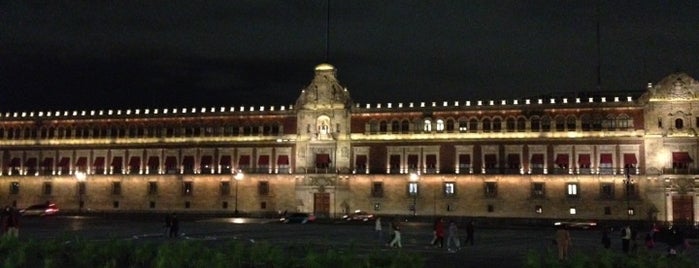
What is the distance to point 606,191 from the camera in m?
64.4

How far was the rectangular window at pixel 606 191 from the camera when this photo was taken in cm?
6425

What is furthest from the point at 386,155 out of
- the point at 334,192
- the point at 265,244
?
the point at 265,244

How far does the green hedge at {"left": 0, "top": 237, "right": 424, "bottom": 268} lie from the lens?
70.4 feet

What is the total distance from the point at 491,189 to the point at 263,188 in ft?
72.0

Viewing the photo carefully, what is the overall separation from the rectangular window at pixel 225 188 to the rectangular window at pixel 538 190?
95.9 ft

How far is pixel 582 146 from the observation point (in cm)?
6562

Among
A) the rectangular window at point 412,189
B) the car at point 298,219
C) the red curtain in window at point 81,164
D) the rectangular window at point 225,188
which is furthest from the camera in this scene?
the red curtain in window at point 81,164

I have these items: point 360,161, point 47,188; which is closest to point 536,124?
point 360,161

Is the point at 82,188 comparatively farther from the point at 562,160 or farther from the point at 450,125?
the point at 562,160

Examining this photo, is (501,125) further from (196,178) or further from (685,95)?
(196,178)

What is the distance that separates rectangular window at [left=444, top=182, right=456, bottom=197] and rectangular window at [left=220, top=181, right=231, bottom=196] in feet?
70.3

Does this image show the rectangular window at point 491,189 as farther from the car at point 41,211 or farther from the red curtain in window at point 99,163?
the car at point 41,211

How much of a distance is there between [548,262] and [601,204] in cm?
4630

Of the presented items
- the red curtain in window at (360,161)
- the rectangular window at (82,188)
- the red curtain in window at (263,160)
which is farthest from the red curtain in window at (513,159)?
the rectangular window at (82,188)
